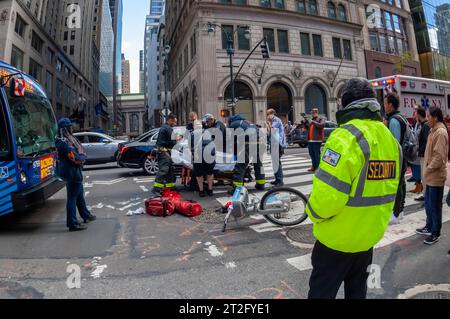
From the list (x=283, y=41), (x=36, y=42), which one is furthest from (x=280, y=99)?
(x=36, y=42)

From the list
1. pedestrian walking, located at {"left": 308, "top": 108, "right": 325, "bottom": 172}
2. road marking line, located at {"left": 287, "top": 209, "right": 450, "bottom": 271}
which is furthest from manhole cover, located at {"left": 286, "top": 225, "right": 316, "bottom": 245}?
pedestrian walking, located at {"left": 308, "top": 108, "right": 325, "bottom": 172}

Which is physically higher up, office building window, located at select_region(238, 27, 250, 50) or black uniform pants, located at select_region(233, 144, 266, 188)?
office building window, located at select_region(238, 27, 250, 50)

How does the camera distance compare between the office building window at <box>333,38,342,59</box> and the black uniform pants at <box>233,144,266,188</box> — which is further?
the office building window at <box>333,38,342,59</box>

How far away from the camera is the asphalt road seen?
110 inches

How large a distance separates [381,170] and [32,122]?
6271 mm

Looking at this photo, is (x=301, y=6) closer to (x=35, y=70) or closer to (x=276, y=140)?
(x=276, y=140)

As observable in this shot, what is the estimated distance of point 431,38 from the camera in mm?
50250

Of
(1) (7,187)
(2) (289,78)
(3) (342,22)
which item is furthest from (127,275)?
(3) (342,22)

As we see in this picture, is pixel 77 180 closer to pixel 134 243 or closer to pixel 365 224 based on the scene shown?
pixel 134 243

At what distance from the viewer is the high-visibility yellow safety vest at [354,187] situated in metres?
1.64

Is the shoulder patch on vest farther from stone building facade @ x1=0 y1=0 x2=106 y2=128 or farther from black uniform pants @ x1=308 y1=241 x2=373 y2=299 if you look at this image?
stone building facade @ x1=0 y1=0 x2=106 y2=128

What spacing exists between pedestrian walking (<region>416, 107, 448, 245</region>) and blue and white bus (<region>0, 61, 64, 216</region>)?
618cm
